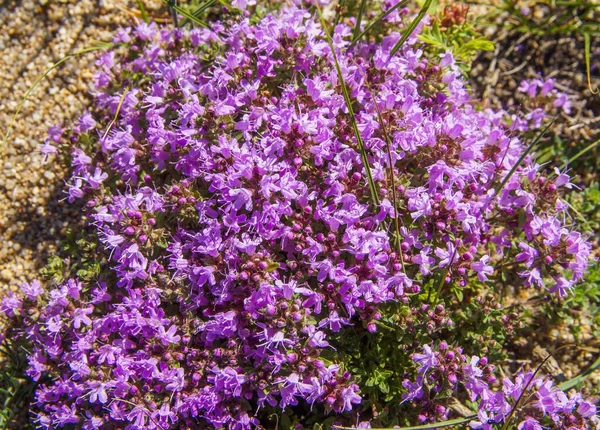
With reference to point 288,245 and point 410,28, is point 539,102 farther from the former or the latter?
point 288,245

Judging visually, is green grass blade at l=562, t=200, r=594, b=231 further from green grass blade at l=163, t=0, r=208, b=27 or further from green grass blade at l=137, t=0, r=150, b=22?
green grass blade at l=137, t=0, r=150, b=22

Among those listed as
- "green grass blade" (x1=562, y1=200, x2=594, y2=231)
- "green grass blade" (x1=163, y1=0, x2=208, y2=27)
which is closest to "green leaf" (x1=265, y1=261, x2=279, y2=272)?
"green grass blade" (x1=163, y1=0, x2=208, y2=27)

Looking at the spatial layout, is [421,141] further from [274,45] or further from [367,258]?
[274,45]

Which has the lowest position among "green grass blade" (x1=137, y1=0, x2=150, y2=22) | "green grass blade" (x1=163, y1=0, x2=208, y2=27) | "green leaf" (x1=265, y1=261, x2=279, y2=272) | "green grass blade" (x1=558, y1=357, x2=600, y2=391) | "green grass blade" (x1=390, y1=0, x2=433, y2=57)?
"green grass blade" (x1=558, y1=357, x2=600, y2=391)

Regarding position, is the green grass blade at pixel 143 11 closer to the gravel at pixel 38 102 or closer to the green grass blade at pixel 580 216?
the gravel at pixel 38 102

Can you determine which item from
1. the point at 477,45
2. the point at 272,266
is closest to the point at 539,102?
the point at 477,45

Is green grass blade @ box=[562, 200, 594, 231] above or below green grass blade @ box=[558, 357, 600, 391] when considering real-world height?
above
